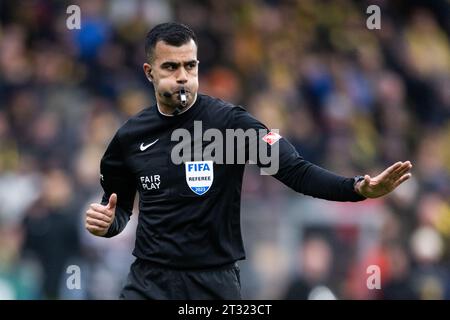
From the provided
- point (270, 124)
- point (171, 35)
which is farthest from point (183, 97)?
point (270, 124)

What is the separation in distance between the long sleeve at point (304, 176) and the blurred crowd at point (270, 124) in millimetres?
3657

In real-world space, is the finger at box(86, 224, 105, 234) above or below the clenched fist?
below

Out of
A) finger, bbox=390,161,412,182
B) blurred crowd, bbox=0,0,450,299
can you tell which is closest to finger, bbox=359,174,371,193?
finger, bbox=390,161,412,182

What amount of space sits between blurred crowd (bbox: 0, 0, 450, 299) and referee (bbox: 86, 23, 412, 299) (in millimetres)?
3529

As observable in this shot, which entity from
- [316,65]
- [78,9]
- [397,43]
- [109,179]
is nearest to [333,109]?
[316,65]

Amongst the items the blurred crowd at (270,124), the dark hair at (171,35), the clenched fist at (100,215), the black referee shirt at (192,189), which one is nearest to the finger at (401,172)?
the black referee shirt at (192,189)

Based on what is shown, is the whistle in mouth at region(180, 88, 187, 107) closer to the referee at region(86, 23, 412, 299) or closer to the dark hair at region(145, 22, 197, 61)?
the referee at region(86, 23, 412, 299)

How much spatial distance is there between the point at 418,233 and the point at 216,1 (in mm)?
4459

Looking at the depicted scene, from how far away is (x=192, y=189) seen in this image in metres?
6.05

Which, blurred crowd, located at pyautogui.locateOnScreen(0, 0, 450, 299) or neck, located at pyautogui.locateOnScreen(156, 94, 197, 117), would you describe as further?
blurred crowd, located at pyautogui.locateOnScreen(0, 0, 450, 299)

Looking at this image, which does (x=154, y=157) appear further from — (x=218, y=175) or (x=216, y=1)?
(x=216, y=1)

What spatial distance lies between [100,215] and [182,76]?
87 cm

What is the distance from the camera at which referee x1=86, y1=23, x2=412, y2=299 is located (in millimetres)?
6016
